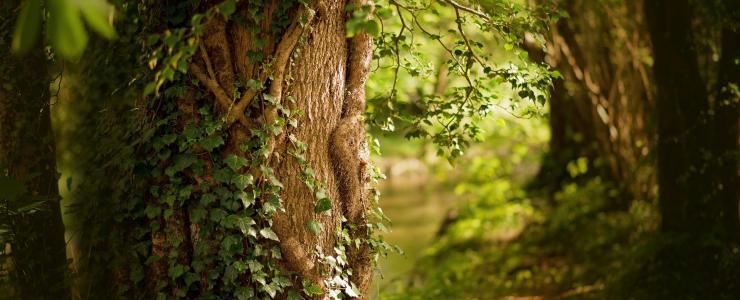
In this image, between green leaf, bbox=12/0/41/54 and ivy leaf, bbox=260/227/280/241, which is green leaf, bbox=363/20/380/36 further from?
green leaf, bbox=12/0/41/54

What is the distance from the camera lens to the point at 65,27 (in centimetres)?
130

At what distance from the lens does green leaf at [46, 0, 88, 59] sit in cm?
Answer: 128

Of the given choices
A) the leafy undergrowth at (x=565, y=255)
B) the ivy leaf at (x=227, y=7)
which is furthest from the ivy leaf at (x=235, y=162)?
the leafy undergrowth at (x=565, y=255)

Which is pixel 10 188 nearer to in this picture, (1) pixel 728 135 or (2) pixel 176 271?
(2) pixel 176 271

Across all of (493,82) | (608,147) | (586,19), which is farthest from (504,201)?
(493,82)

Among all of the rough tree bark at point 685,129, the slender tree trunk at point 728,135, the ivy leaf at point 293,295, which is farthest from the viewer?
the rough tree bark at point 685,129

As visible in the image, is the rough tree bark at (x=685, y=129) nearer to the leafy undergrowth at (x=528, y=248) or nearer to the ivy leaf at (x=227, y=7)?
the leafy undergrowth at (x=528, y=248)

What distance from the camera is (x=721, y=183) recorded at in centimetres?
483

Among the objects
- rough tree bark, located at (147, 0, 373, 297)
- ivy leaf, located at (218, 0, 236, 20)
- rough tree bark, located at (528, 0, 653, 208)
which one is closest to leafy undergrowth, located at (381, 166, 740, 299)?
rough tree bark, located at (528, 0, 653, 208)

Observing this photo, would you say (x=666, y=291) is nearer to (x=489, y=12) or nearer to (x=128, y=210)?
(x=489, y=12)

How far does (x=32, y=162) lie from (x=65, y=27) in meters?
2.63

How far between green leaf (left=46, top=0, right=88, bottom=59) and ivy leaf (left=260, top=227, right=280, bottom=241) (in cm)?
173

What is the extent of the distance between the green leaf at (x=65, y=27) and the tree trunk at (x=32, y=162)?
2.34 metres

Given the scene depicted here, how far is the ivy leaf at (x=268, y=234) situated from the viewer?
2973 millimetres
